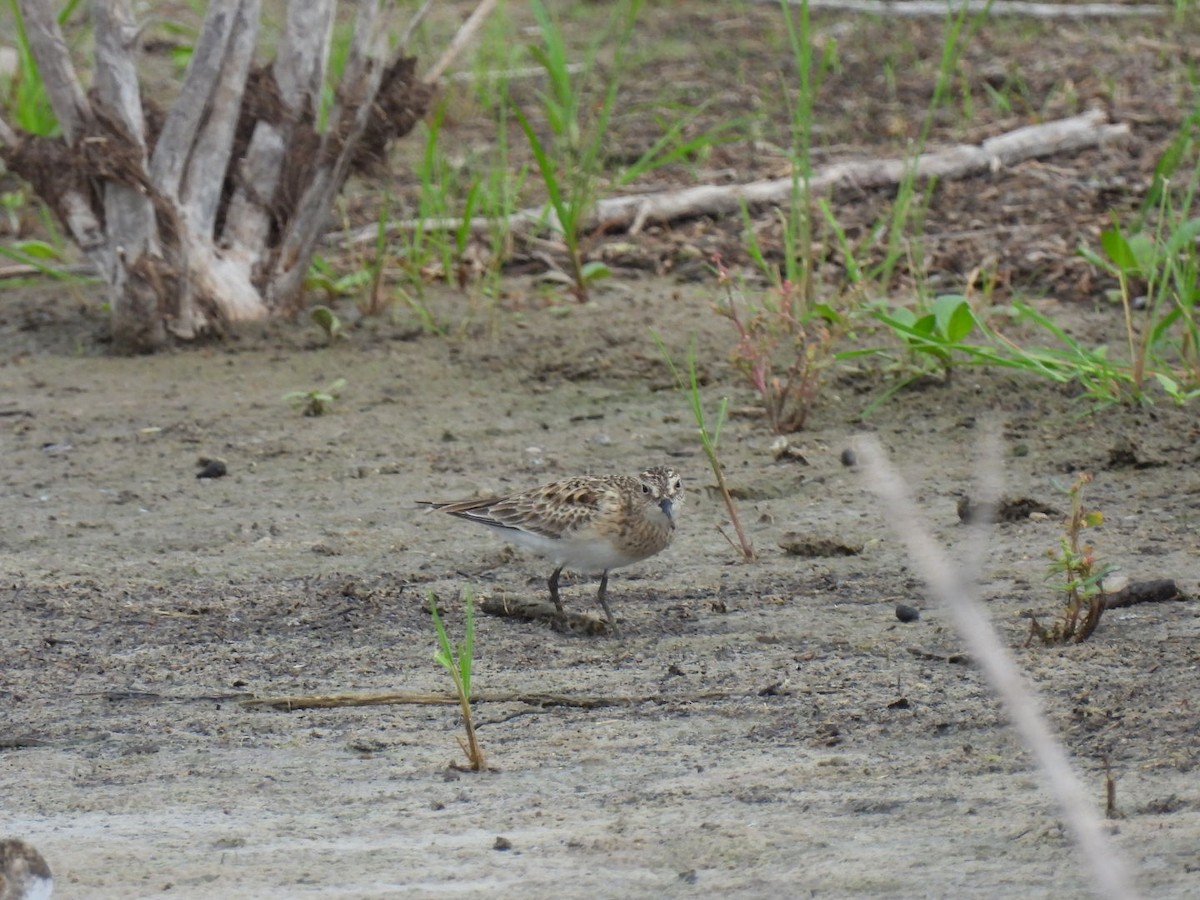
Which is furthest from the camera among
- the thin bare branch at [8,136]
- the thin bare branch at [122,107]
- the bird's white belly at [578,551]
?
the thin bare branch at [8,136]

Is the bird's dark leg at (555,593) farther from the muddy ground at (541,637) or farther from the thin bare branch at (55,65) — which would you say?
the thin bare branch at (55,65)

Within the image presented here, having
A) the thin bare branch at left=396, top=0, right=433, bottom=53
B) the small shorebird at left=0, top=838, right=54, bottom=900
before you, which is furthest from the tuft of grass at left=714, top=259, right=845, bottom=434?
the small shorebird at left=0, top=838, right=54, bottom=900

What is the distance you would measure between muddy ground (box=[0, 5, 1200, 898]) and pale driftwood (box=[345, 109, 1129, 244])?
0.86 metres

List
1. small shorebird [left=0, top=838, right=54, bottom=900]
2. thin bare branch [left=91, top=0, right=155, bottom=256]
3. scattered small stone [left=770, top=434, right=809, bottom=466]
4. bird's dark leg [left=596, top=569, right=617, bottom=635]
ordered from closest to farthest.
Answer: small shorebird [left=0, top=838, right=54, bottom=900] → bird's dark leg [left=596, top=569, right=617, bottom=635] → scattered small stone [left=770, top=434, right=809, bottom=466] → thin bare branch [left=91, top=0, right=155, bottom=256]

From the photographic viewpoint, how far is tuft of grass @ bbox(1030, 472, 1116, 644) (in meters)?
4.25

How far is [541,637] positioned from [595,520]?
372 mm

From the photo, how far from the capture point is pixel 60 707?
171 inches

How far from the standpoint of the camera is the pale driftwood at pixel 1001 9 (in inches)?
491

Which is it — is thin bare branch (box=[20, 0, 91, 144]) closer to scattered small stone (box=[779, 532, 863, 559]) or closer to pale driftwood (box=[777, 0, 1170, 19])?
scattered small stone (box=[779, 532, 863, 559])

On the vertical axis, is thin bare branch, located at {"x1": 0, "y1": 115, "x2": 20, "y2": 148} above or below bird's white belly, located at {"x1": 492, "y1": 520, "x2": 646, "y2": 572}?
above

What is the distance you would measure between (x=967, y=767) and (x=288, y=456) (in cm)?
359

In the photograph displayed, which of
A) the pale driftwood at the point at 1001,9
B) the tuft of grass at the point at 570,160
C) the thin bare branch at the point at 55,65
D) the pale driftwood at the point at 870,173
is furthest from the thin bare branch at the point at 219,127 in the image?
the pale driftwood at the point at 1001,9

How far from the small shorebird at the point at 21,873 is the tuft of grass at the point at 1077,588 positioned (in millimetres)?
2469

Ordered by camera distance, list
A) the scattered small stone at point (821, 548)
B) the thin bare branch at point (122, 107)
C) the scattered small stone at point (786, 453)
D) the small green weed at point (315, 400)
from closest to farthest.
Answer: the scattered small stone at point (821, 548) < the scattered small stone at point (786, 453) < the small green weed at point (315, 400) < the thin bare branch at point (122, 107)
